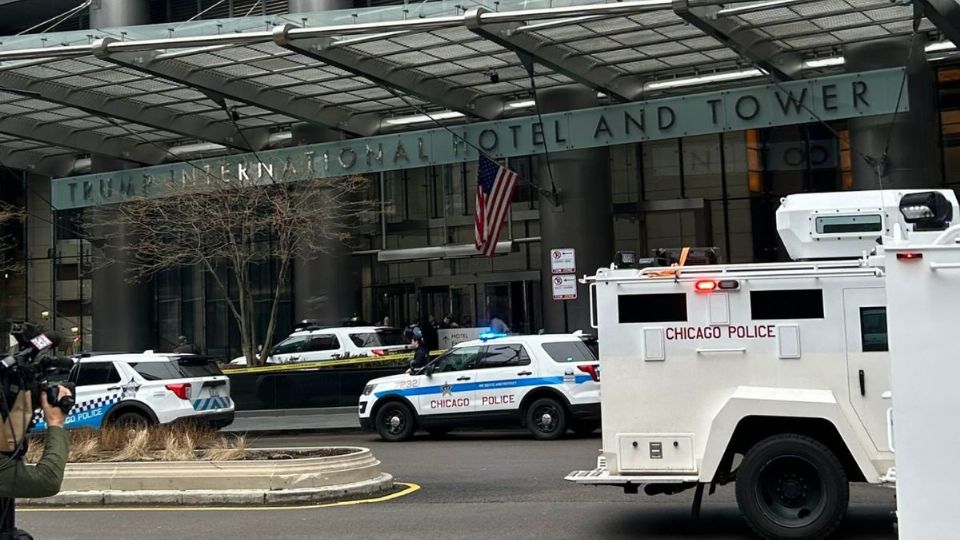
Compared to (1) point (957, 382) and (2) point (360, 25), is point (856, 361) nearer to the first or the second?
(1) point (957, 382)

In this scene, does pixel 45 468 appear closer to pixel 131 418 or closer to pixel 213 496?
pixel 213 496

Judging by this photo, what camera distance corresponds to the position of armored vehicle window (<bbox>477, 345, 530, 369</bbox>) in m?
18.2

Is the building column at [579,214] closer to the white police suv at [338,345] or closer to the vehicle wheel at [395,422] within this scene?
the white police suv at [338,345]

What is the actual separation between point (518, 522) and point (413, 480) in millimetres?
3549

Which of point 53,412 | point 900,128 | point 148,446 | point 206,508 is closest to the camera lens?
point 53,412

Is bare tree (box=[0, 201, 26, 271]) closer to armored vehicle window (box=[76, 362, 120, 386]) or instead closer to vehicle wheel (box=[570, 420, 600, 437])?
armored vehicle window (box=[76, 362, 120, 386])

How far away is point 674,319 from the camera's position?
9.42m

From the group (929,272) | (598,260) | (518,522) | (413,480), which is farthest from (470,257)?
(929,272)

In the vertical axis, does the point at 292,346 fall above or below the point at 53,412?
above

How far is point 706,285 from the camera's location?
933cm

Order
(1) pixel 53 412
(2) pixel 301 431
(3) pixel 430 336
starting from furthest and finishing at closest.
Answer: (3) pixel 430 336 < (2) pixel 301 431 < (1) pixel 53 412

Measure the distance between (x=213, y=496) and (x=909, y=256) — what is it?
9.05m

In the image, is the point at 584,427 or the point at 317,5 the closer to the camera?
the point at 584,427

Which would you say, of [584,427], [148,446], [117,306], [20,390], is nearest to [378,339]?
[584,427]
